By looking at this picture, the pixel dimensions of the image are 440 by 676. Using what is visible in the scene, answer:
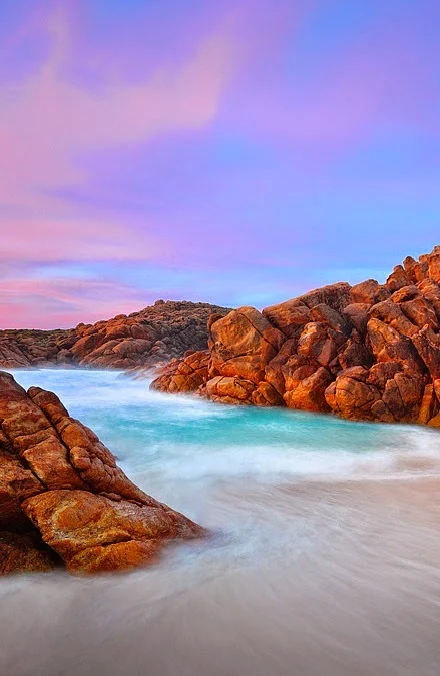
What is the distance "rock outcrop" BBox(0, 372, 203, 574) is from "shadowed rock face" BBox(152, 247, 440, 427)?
15.5 m

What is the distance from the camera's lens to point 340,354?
2262cm

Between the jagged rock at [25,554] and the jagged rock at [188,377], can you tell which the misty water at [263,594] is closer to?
the jagged rock at [25,554]

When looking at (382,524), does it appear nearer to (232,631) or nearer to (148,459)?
(232,631)

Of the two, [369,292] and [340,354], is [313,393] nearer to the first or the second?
[340,354]

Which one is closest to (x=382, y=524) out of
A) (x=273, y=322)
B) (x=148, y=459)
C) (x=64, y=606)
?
(x=64, y=606)

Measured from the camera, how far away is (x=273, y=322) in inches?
1057

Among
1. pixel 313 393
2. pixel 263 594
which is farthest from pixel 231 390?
pixel 263 594

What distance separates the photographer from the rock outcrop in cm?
565

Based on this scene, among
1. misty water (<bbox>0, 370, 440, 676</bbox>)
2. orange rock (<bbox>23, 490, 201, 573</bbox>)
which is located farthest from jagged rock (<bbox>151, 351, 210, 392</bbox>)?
orange rock (<bbox>23, 490, 201, 573</bbox>)

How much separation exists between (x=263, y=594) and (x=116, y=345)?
47.5 metres

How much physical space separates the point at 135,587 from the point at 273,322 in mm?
22441

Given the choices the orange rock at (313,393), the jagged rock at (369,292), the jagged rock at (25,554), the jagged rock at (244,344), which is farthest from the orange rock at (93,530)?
the jagged rock at (369,292)

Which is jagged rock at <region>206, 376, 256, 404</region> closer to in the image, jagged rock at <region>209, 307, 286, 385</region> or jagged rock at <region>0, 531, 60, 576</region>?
jagged rock at <region>209, 307, 286, 385</region>

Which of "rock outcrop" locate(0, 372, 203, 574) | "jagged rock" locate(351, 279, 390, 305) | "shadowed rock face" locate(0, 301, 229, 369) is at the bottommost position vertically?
"rock outcrop" locate(0, 372, 203, 574)
